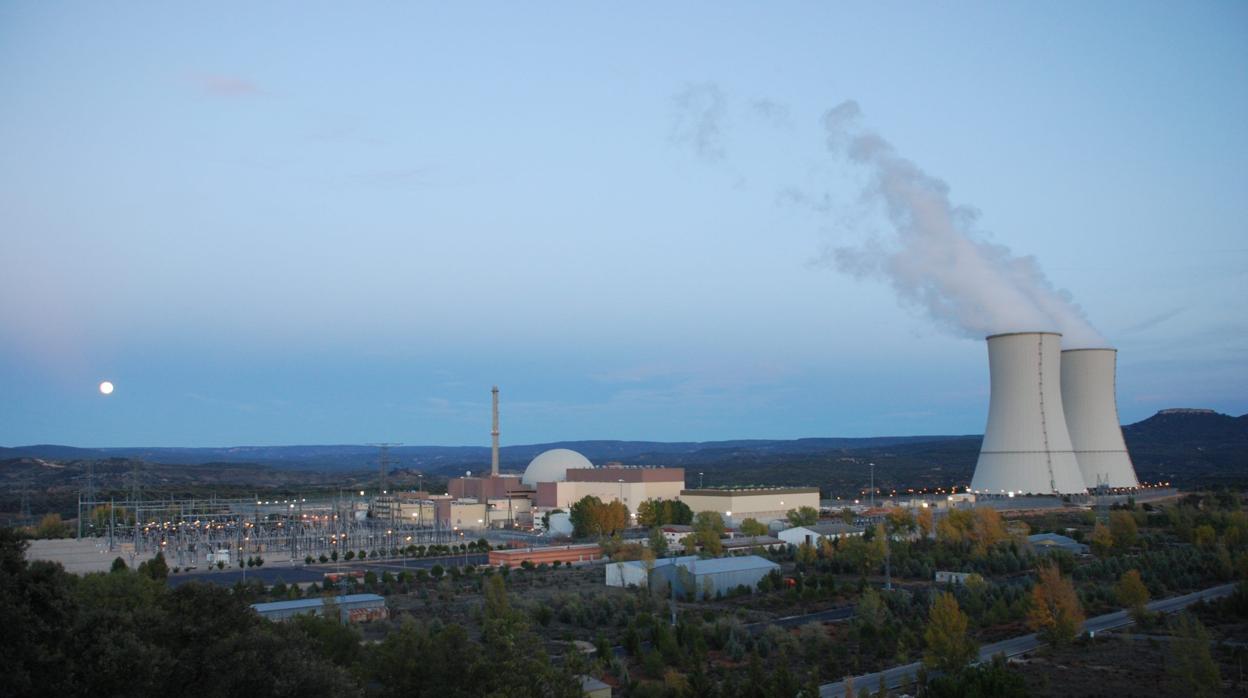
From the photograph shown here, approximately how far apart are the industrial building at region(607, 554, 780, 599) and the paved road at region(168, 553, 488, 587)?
9467 millimetres

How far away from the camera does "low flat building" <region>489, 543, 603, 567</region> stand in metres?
38.6

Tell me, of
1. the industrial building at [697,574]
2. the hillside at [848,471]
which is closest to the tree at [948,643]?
the industrial building at [697,574]

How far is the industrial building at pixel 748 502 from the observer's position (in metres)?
53.5

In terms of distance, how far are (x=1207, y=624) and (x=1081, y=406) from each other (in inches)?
900

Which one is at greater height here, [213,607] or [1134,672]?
[213,607]

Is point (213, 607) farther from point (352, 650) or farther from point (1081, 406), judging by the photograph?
point (1081, 406)

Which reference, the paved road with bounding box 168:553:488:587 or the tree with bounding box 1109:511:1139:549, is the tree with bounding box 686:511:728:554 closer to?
the paved road with bounding box 168:553:488:587

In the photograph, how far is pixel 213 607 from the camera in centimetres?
1095

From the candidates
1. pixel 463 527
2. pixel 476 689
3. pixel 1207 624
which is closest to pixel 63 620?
pixel 476 689

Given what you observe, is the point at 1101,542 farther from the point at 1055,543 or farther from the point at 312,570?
the point at 312,570

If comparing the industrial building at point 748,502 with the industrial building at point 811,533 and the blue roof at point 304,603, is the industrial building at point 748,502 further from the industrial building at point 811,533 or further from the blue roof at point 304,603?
the blue roof at point 304,603

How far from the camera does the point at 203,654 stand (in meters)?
10.2

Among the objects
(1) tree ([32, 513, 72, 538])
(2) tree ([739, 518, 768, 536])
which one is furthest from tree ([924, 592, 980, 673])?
(1) tree ([32, 513, 72, 538])

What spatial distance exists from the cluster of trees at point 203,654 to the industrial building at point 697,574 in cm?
1672
